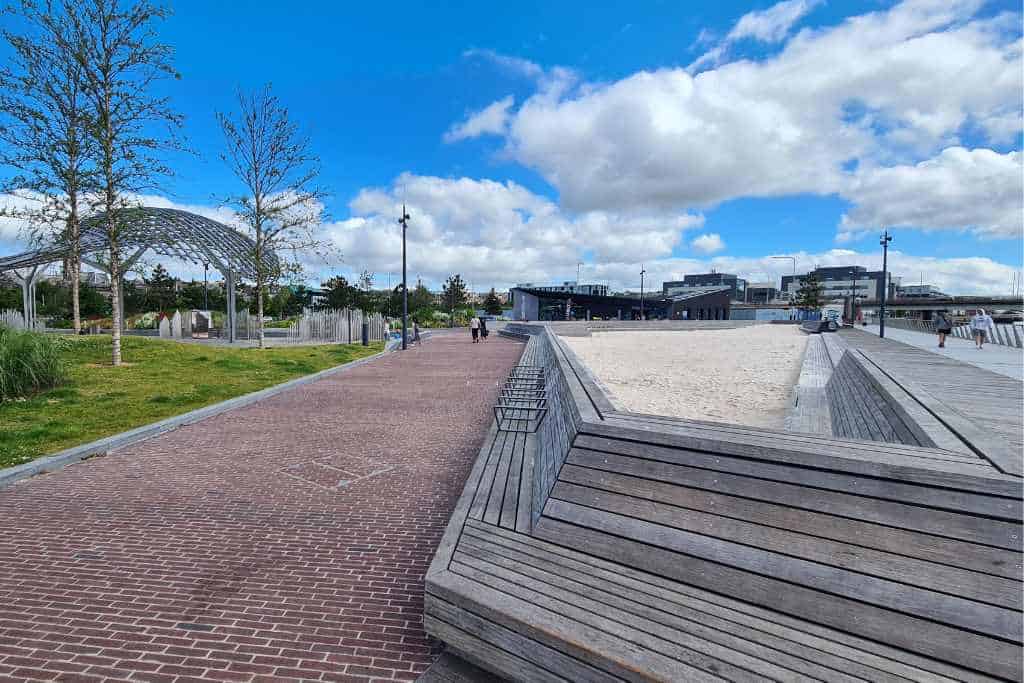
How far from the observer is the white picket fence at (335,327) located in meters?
26.0

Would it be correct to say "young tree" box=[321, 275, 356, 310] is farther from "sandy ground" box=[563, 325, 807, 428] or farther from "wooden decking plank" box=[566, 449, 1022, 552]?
"wooden decking plank" box=[566, 449, 1022, 552]

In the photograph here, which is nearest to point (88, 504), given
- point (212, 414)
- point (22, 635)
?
point (22, 635)

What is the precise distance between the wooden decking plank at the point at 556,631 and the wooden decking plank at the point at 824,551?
738 mm

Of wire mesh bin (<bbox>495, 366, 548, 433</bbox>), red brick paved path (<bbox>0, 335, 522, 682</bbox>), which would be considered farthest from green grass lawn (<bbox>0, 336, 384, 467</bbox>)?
wire mesh bin (<bbox>495, 366, 548, 433</bbox>)

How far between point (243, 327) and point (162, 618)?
2876 cm

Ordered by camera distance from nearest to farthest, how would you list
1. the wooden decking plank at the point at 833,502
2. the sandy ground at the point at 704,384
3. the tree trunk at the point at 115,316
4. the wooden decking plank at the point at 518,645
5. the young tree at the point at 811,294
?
the wooden decking plank at the point at 833,502 → the wooden decking plank at the point at 518,645 → the sandy ground at the point at 704,384 → the tree trunk at the point at 115,316 → the young tree at the point at 811,294

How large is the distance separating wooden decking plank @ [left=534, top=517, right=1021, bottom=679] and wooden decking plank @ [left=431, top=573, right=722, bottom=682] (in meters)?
0.55

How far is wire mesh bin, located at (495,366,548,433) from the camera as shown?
6836mm

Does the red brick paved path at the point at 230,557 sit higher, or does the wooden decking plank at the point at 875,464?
the wooden decking plank at the point at 875,464

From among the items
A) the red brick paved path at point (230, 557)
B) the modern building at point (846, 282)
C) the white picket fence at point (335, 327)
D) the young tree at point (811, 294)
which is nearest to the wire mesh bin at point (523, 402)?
the red brick paved path at point (230, 557)

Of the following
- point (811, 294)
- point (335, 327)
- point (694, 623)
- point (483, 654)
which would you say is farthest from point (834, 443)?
point (811, 294)

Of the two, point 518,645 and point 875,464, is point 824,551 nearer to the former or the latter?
point 875,464

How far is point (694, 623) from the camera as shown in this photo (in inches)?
91.5

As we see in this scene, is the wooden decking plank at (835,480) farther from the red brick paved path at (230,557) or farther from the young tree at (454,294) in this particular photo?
the young tree at (454,294)
